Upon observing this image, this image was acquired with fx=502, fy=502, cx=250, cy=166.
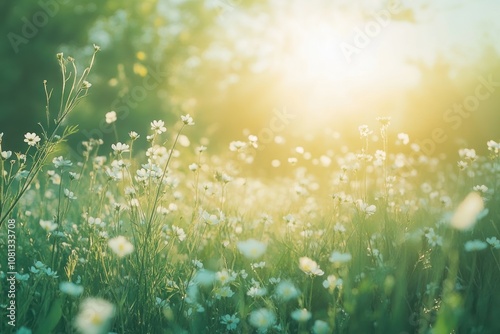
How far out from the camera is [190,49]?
43.6 ft

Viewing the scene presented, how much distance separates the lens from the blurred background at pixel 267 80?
391 inches

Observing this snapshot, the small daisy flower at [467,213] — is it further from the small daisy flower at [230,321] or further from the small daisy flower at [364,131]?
the small daisy flower at [230,321]

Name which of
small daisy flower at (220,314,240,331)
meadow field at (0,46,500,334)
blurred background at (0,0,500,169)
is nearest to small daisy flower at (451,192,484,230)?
meadow field at (0,46,500,334)

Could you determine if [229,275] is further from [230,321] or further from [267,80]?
[267,80]

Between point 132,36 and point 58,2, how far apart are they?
67.9 inches

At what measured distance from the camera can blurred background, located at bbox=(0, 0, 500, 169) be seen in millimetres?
9938

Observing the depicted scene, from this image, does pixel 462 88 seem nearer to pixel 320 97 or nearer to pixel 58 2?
pixel 320 97

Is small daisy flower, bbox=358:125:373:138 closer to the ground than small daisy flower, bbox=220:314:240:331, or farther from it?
farther from it

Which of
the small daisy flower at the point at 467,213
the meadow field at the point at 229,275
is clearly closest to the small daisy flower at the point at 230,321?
the meadow field at the point at 229,275

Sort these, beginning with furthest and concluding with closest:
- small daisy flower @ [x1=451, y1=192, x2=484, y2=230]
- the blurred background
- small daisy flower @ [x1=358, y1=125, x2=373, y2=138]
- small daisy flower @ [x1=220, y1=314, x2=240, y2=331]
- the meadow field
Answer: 1. the blurred background
2. small daisy flower @ [x1=358, y1=125, x2=373, y2=138]
3. small daisy flower @ [x1=451, y1=192, x2=484, y2=230]
4. small daisy flower @ [x1=220, y1=314, x2=240, y2=331]
5. the meadow field

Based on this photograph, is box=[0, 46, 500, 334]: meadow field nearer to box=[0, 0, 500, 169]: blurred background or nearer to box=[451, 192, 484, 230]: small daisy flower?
box=[451, 192, 484, 230]: small daisy flower

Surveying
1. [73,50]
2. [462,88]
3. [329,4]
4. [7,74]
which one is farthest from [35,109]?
[462,88]

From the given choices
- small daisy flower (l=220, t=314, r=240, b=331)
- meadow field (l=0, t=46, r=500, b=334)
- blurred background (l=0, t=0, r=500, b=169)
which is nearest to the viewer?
meadow field (l=0, t=46, r=500, b=334)

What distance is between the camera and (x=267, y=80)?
→ 532 inches
